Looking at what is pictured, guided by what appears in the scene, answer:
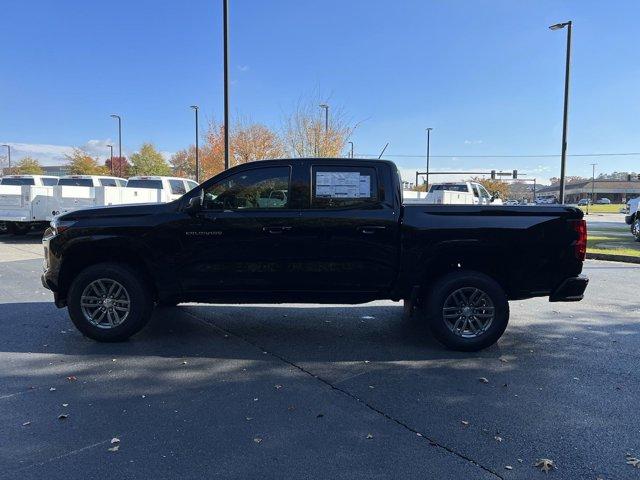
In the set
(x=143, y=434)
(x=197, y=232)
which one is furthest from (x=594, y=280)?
(x=143, y=434)

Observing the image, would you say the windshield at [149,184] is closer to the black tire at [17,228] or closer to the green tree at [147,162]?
the black tire at [17,228]

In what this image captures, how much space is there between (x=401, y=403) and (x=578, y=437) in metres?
1.23

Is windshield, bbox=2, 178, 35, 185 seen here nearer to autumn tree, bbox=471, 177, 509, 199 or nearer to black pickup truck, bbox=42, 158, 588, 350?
black pickup truck, bbox=42, 158, 588, 350

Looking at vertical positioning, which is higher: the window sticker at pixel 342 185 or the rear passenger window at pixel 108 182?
the rear passenger window at pixel 108 182

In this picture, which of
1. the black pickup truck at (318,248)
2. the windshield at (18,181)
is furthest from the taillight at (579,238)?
the windshield at (18,181)

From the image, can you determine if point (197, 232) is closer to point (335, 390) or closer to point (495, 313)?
point (335, 390)

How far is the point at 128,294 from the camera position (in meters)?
5.31

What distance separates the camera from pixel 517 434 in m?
3.46

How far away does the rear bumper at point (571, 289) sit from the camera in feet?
17.3

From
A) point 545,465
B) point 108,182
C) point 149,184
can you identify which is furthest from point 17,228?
point 545,465

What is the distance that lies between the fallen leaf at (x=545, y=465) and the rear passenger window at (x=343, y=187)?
2878 millimetres

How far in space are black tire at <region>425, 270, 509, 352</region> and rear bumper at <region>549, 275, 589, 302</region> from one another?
60cm

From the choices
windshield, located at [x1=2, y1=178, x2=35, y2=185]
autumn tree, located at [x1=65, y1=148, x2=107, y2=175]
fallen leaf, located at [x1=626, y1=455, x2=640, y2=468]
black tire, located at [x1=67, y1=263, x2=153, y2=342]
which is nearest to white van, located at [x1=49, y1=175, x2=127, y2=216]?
windshield, located at [x1=2, y1=178, x2=35, y2=185]

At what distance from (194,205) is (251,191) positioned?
0.60 meters
